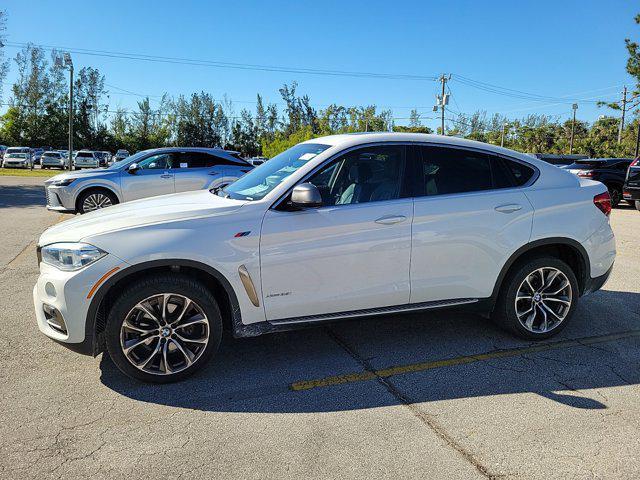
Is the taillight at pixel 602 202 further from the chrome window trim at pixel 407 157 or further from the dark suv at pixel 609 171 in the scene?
the dark suv at pixel 609 171

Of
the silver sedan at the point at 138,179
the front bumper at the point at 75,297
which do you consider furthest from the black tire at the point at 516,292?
the silver sedan at the point at 138,179

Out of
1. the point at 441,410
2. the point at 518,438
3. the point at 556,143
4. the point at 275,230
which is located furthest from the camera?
the point at 556,143

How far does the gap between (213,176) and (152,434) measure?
8826 mm

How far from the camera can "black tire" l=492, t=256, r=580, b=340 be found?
4.36 m

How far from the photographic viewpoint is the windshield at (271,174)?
3.99 meters

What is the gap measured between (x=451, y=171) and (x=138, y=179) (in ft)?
27.9

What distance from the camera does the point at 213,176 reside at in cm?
1133

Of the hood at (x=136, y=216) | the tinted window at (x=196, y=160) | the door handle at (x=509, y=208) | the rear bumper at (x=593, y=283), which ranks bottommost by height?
the rear bumper at (x=593, y=283)

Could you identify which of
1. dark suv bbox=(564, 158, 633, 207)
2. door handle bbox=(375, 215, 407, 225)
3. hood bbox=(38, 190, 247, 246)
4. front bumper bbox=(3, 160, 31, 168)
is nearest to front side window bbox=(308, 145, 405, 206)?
door handle bbox=(375, 215, 407, 225)

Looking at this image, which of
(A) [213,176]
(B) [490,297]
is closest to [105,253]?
(B) [490,297]

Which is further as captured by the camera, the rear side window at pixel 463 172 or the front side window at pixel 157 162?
the front side window at pixel 157 162

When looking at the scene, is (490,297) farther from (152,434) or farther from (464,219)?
(152,434)

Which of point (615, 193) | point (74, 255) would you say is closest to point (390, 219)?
point (74, 255)

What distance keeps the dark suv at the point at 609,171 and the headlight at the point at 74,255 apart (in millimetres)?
16985
